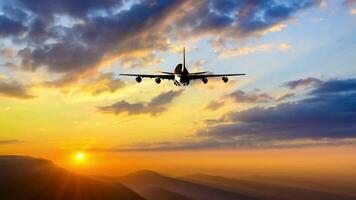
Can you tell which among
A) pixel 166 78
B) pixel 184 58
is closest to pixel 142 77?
pixel 166 78

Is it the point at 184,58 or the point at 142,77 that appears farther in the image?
the point at 184,58

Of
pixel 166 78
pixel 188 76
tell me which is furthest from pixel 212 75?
pixel 166 78

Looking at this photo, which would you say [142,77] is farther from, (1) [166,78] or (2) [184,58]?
(2) [184,58]

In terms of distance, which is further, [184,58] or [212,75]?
[184,58]

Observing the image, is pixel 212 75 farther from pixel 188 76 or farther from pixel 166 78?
pixel 166 78

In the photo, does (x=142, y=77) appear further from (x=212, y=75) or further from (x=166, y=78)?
(x=212, y=75)

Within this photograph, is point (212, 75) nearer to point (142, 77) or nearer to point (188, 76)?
point (188, 76)
